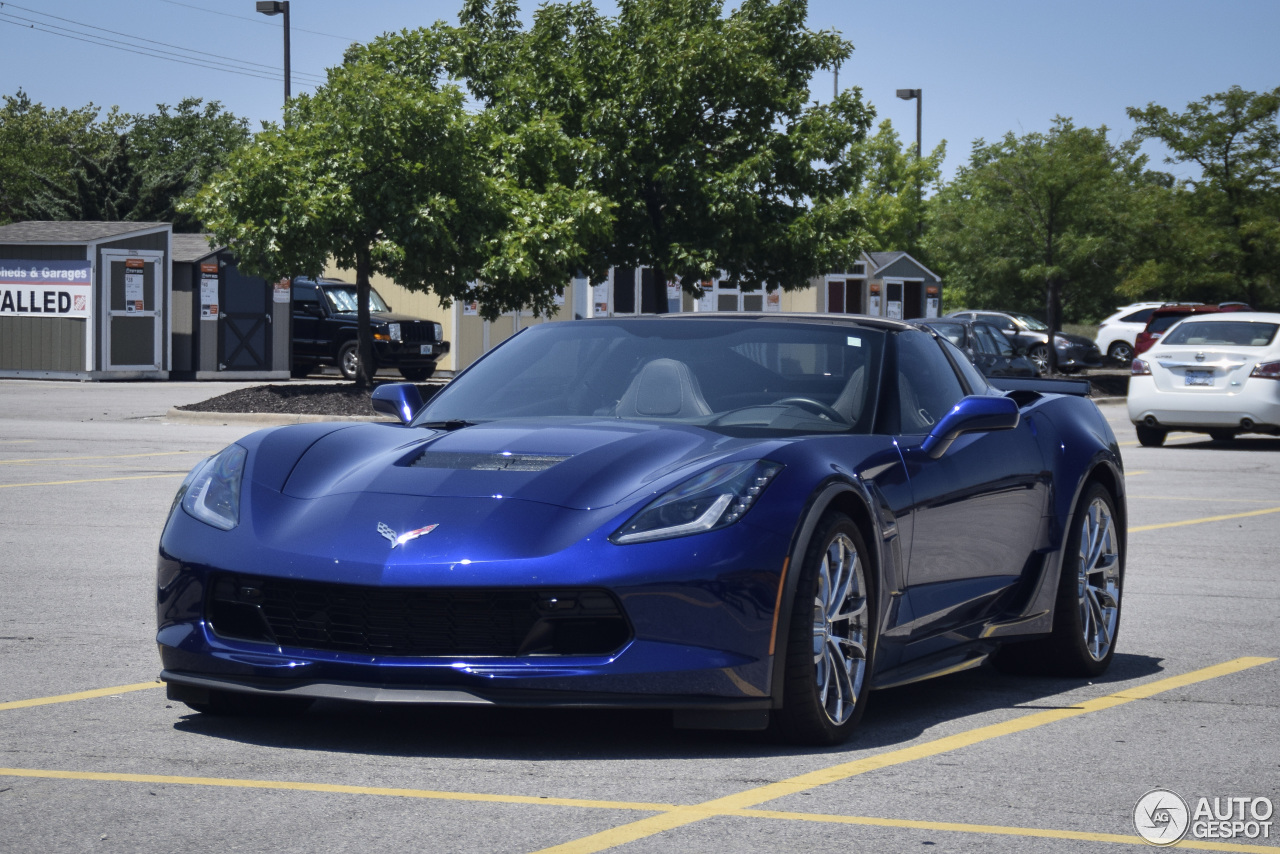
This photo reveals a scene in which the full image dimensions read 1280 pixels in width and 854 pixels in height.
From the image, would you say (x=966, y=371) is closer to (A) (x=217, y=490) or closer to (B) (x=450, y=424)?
(B) (x=450, y=424)

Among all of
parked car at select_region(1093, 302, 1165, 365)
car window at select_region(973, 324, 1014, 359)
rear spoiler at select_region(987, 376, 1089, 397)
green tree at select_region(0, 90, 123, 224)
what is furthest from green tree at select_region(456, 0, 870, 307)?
green tree at select_region(0, 90, 123, 224)

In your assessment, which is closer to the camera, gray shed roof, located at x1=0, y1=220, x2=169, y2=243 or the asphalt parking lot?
the asphalt parking lot

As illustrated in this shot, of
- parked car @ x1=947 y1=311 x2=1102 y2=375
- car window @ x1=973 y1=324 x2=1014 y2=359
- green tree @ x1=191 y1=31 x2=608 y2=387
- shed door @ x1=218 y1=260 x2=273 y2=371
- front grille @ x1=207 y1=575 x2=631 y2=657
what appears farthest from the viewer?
parked car @ x1=947 y1=311 x2=1102 y2=375

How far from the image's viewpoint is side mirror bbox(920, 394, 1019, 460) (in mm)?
5508

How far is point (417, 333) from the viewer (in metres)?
33.4

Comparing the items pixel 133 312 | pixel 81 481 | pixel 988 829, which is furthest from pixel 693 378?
pixel 133 312

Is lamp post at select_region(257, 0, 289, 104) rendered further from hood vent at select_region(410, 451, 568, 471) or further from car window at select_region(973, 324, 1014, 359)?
hood vent at select_region(410, 451, 568, 471)

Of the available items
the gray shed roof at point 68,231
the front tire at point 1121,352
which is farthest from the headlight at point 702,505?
the front tire at point 1121,352

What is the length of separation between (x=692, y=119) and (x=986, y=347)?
22.5ft

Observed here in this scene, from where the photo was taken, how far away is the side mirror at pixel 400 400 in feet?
19.7

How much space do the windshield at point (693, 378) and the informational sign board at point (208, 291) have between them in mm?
29965

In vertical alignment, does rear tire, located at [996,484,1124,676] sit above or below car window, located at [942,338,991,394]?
below

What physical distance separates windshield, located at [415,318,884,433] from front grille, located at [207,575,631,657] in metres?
1.12

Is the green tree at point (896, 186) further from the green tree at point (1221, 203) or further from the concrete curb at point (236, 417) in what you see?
the concrete curb at point (236, 417)
